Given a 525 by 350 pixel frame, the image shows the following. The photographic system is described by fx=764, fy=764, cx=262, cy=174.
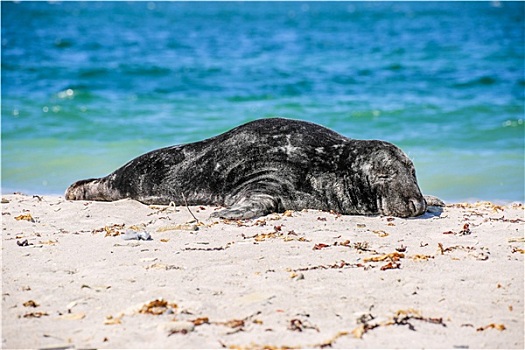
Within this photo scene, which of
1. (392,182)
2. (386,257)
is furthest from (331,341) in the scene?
(392,182)

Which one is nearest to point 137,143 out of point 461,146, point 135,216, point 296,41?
point 461,146

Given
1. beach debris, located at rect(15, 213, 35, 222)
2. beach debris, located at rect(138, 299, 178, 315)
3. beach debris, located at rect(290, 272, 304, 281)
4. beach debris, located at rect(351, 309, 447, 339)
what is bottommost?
beach debris, located at rect(351, 309, 447, 339)

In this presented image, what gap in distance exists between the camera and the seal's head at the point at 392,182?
6.75 m

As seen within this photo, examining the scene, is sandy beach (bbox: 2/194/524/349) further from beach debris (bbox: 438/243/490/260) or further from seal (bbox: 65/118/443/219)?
seal (bbox: 65/118/443/219)

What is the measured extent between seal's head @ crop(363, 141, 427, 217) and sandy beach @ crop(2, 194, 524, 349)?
22 centimetres

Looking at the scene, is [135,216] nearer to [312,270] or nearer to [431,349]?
[312,270]

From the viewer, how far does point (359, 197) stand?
7023 millimetres

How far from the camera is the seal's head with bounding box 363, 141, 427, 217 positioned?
6750 millimetres

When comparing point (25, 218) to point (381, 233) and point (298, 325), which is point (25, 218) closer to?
point (381, 233)

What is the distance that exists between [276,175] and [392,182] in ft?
3.62

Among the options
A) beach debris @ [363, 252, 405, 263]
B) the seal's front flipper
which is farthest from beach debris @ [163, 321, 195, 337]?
the seal's front flipper

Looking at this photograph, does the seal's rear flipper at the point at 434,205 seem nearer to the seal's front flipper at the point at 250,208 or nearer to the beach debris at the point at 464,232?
the beach debris at the point at 464,232

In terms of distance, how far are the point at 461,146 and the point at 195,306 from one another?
→ 9.54 m

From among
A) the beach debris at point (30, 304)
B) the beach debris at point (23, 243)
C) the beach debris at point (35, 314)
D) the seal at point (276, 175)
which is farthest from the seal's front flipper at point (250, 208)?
the beach debris at point (35, 314)
